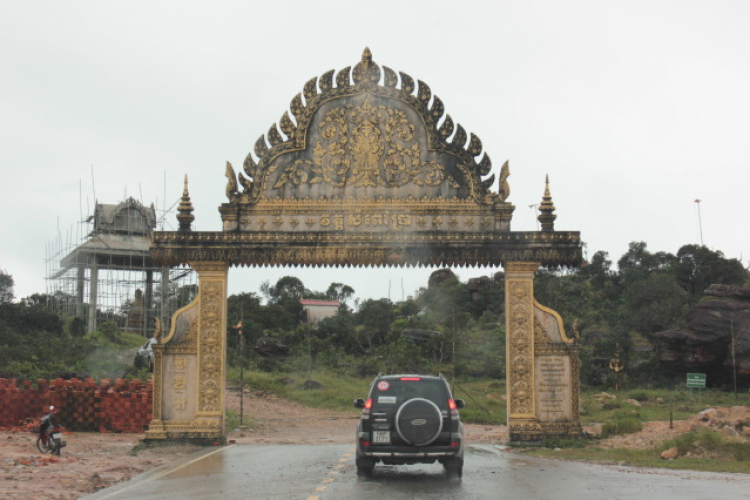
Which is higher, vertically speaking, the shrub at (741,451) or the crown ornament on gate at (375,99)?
the crown ornament on gate at (375,99)

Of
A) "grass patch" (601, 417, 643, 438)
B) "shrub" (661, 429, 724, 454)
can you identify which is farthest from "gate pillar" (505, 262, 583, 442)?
"grass patch" (601, 417, 643, 438)

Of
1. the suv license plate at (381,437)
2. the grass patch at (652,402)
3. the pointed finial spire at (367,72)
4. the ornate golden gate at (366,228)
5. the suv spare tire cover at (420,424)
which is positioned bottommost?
the grass patch at (652,402)

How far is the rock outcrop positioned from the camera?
140 feet

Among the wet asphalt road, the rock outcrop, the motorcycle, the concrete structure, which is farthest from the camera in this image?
the concrete structure

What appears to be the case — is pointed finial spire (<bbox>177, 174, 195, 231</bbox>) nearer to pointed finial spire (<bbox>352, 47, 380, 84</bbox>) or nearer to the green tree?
pointed finial spire (<bbox>352, 47, 380, 84</bbox>)

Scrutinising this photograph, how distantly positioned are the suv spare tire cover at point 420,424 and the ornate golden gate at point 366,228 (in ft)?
20.9

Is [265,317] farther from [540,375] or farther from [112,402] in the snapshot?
[540,375]

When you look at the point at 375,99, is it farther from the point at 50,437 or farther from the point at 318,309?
the point at 318,309

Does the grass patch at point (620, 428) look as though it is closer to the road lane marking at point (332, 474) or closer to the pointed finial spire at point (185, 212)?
the road lane marking at point (332, 474)

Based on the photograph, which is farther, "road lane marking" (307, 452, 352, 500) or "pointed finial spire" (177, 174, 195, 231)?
"pointed finial spire" (177, 174, 195, 231)

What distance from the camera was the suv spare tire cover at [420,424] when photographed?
1213 centimetres

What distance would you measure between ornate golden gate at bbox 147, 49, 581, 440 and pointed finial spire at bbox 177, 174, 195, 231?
32 mm

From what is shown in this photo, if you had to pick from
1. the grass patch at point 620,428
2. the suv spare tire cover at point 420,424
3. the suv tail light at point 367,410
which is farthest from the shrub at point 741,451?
the suv tail light at point 367,410

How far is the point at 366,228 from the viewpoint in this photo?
1880 centimetres
